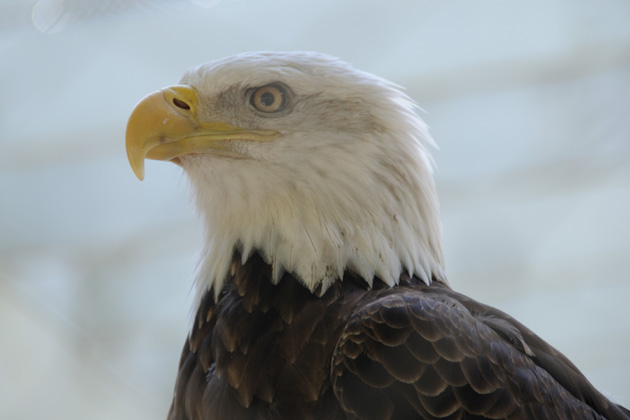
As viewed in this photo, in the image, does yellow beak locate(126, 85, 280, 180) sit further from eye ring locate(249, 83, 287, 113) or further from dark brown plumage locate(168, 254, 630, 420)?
dark brown plumage locate(168, 254, 630, 420)

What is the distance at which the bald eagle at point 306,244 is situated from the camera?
1.96 meters

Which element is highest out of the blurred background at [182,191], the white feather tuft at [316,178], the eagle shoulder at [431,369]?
the blurred background at [182,191]

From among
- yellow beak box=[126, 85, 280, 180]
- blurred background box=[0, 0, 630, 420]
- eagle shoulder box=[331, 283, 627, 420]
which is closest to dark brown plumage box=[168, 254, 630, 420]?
eagle shoulder box=[331, 283, 627, 420]

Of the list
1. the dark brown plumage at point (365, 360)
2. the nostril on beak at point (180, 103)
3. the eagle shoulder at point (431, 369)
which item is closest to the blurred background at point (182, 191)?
the nostril on beak at point (180, 103)

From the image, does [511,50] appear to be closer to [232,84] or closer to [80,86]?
[80,86]

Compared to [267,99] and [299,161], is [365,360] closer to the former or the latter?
[299,161]

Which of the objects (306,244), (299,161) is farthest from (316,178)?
(306,244)

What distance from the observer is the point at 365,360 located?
185 cm

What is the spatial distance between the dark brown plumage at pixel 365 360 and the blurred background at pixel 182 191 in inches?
98.4

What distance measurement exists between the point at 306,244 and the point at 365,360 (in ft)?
1.76

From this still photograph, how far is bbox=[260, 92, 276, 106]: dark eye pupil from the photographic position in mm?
2369

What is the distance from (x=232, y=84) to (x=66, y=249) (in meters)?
4.69

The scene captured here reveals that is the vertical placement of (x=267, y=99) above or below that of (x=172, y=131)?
above

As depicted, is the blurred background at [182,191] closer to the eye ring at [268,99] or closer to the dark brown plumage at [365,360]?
the eye ring at [268,99]
